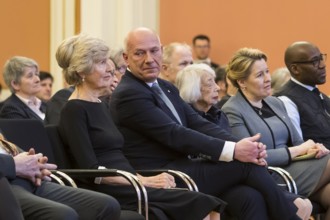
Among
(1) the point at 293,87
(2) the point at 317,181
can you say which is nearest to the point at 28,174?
(2) the point at 317,181

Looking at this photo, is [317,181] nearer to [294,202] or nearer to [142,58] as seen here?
[294,202]

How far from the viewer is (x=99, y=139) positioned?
4.73 metres

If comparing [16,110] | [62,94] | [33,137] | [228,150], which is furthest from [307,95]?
[33,137]

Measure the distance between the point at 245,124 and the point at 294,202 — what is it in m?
0.68

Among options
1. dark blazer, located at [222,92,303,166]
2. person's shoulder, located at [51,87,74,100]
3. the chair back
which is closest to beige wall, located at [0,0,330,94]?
dark blazer, located at [222,92,303,166]

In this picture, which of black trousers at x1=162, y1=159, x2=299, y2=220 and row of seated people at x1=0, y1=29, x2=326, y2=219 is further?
black trousers at x1=162, y1=159, x2=299, y2=220

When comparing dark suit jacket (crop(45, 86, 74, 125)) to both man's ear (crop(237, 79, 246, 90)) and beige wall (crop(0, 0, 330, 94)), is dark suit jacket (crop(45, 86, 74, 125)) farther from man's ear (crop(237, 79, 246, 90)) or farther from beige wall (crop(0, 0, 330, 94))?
beige wall (crop(0, 0, 330, 94))

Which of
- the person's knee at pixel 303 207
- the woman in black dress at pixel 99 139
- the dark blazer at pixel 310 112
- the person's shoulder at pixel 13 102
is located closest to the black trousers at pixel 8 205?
the woman in black dress at pixel 99 139

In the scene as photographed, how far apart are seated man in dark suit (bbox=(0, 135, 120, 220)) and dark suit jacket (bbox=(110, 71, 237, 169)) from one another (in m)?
0.69

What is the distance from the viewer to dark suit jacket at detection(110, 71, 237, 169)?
4.95 meters

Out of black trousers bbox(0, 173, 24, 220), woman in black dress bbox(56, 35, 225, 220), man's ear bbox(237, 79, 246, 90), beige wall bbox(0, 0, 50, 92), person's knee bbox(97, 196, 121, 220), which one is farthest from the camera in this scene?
beige wall bbox(0, 0, 50, 92)

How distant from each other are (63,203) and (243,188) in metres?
1.09

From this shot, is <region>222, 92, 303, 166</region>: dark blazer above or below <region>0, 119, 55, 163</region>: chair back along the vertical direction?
below

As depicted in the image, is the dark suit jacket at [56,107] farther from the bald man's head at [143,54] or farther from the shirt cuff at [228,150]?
the shirt cuff at [228,150]
